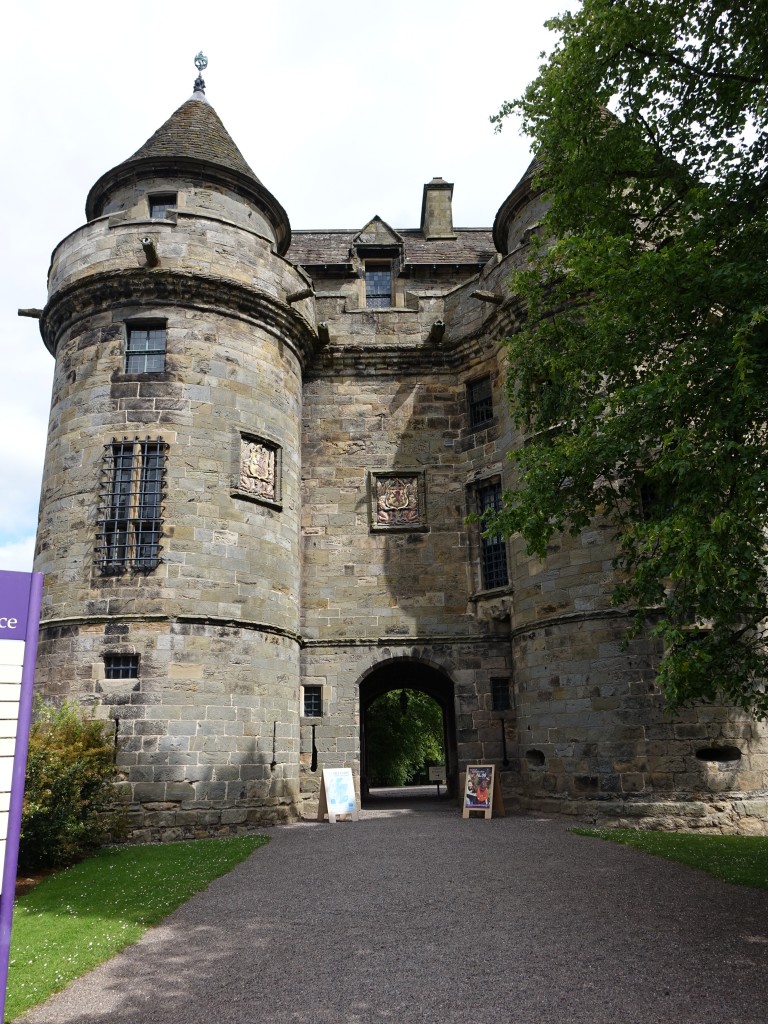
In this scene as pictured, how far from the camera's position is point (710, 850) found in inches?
394

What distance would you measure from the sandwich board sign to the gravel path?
73.1 inches

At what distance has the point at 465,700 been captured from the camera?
16.0m

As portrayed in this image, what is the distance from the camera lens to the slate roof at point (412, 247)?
21.2m

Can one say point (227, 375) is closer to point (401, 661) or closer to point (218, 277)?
point (218, 277)

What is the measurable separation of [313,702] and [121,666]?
4.40 m

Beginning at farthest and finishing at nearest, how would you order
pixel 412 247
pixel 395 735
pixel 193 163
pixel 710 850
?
pixel 395 735 → pixel 412 247 → pixel 193 163 → pixel 710 850

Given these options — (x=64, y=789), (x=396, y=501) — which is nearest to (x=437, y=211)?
(x=396, y=501)

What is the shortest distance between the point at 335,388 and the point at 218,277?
3.99m

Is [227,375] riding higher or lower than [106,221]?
lower

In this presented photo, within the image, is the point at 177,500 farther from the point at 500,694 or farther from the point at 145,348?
the point at 500,694

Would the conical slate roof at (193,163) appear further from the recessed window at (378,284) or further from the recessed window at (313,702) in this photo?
the recessed window at (313,702)

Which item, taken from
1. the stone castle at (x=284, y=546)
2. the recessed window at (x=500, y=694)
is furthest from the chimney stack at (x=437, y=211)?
the recessed window at (x=500, y=694)

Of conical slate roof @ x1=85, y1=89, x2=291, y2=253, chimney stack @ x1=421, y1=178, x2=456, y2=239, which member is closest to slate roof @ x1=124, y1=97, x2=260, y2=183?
conical slate roof @ x1=85, y1=89, x2=291, y2=253

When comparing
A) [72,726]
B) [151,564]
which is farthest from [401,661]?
[72,726]
